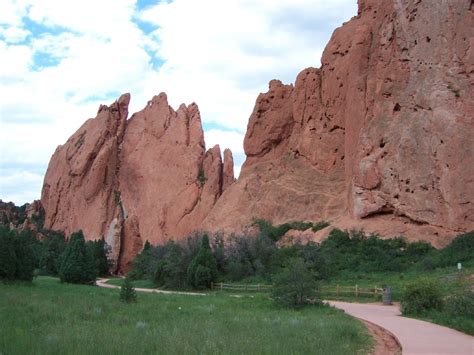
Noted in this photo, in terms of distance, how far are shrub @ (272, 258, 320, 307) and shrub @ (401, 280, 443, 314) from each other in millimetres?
4125

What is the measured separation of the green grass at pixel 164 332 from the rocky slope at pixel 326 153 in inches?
859

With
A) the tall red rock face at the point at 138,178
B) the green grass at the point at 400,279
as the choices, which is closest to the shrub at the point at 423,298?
the green grass at the point at 400,279

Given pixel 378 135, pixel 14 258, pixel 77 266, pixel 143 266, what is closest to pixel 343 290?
pixel 378 135

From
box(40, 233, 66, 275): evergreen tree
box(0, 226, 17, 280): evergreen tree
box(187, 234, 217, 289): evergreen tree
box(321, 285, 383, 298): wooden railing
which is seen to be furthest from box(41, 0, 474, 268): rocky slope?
box(0, 226, 17, 280): evergreen tree

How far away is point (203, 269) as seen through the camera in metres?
40.6

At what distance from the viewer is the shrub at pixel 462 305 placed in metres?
16.3

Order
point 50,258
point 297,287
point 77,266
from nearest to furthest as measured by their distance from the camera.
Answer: point 297,287 → point 77,266 → point 50,258

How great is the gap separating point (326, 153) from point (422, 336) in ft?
132

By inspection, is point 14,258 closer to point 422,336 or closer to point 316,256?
point 316,256

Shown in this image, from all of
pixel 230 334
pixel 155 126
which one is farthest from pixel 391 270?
pixel 155 126

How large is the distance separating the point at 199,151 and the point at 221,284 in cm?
3538

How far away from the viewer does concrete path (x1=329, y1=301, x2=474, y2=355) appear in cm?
1162

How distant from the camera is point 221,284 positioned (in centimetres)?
3922

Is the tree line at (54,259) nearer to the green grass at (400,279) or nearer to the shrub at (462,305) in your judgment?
the green grass at (400,279)
